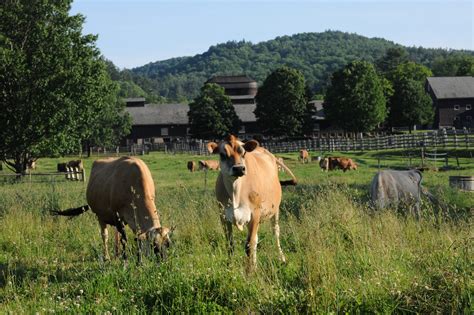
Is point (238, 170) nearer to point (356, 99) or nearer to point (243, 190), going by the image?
point (243, 190)

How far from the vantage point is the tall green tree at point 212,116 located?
72.9 m

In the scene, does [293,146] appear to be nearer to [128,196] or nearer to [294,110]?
[294,110]

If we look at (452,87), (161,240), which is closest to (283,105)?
(452,87)

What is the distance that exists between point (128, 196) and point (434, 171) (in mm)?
19469

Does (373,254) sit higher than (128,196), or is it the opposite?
(128,196)

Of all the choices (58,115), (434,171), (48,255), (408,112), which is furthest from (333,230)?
(408,112)

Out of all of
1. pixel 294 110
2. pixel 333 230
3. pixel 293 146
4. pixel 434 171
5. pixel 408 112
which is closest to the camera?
pixel 333 230

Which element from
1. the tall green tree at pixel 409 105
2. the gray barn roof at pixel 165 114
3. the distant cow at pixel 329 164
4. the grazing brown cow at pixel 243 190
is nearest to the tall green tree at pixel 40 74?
the distant cow at pixel 329 164

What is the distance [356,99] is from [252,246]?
5940 cm

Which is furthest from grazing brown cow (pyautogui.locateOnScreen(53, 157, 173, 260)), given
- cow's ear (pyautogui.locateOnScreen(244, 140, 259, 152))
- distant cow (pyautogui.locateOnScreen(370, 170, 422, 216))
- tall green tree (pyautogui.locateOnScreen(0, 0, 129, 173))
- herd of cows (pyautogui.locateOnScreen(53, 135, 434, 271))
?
tall green tree (pyautogui.locateOnScreen(0, 0, 129, 173))

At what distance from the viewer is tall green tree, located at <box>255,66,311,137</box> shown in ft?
222

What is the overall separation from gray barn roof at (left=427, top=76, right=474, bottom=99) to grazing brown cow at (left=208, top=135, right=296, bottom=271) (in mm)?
83872

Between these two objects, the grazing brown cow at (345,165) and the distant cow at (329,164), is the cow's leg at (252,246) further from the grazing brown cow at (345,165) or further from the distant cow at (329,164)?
the distant cow at (329,164)

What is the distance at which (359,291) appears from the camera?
5.25 meters
